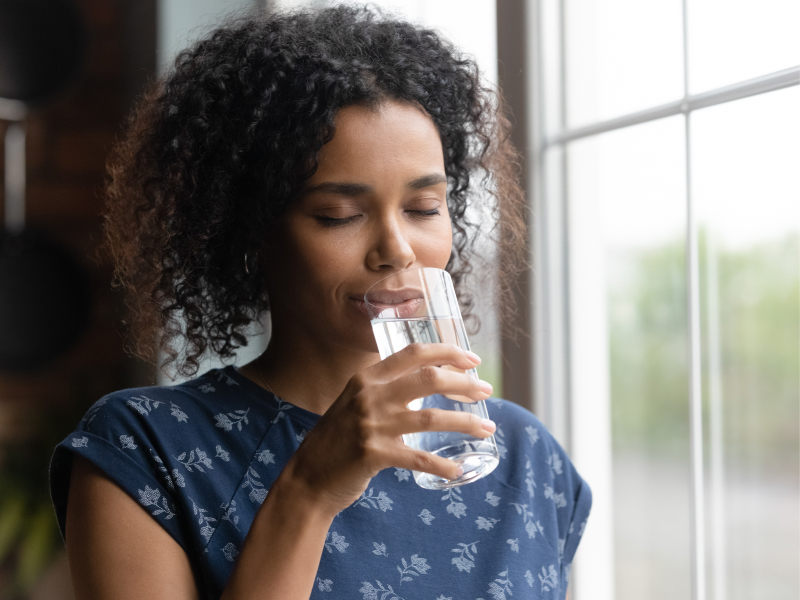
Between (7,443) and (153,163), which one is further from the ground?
(153,163)

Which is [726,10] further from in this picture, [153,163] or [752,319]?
[153,163]

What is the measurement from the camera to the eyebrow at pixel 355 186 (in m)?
1.03

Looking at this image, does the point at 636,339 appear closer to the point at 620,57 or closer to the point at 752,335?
the point at 752,335

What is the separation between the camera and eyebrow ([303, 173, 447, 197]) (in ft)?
3.37

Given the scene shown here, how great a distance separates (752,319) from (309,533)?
2.74 ft

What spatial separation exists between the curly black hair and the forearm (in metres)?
0.40

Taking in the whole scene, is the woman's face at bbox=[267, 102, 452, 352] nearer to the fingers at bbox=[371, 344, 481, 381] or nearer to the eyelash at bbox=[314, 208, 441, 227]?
the eyelash at bbox=[314, 208, 441, 227]

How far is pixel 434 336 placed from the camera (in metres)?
0.91

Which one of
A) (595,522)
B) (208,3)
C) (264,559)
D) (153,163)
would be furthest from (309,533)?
(208,3)

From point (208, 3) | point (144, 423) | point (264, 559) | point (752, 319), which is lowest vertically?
point (264, 559)

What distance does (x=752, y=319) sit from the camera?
1.32 metres

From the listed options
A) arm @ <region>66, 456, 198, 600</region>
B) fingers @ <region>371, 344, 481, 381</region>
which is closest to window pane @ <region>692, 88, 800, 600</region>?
fingers @ <region>371, 344, 481, 381</region>

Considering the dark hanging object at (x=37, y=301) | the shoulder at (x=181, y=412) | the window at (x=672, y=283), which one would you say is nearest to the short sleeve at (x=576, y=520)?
the window at (x=672, y=283)

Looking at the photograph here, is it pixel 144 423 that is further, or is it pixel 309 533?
pixel 144 423
